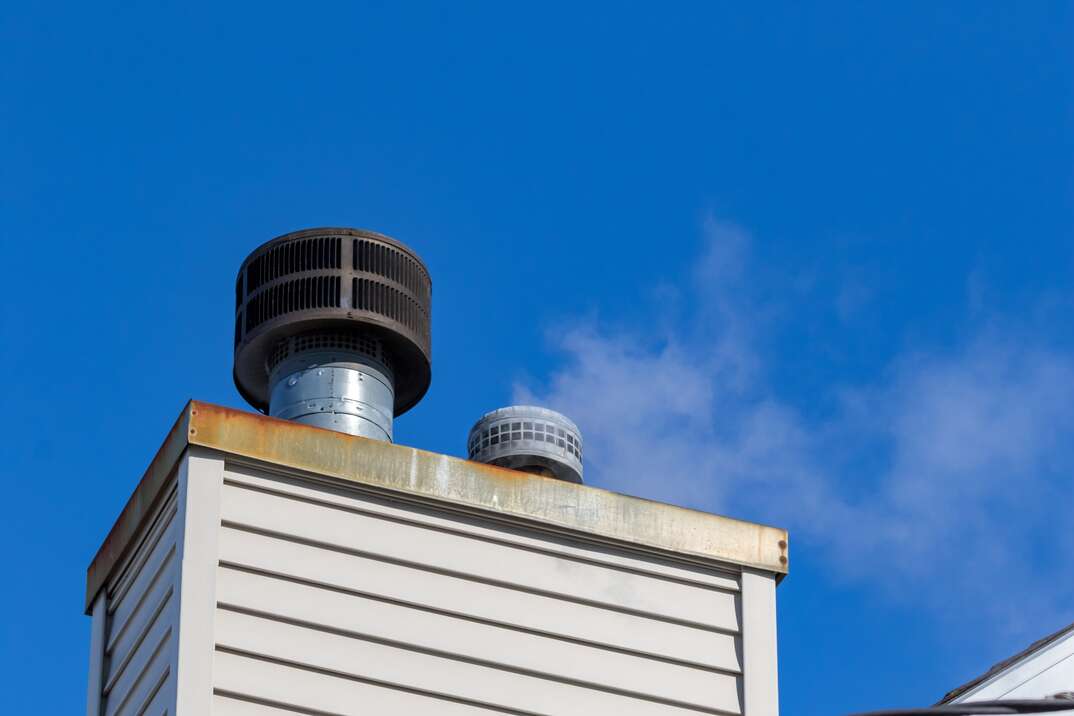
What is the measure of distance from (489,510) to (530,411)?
1045 millimetres

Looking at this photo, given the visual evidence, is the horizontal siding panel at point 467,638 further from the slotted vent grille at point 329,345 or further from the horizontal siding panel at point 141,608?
the slotted vent grille at point 329,345

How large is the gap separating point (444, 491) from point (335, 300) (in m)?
1.20

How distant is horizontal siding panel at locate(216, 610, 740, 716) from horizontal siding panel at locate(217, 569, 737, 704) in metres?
0.04

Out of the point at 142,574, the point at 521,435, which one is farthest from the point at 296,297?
the point at 142,574

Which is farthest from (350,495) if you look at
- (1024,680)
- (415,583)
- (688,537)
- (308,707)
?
(1024,680)

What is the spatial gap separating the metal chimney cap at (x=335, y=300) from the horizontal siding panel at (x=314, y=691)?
186 cm

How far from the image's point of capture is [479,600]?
673cm

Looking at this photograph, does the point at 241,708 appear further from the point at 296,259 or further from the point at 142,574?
the point at 296,259

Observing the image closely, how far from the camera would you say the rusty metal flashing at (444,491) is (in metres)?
6.68

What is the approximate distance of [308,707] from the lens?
6.23 meters

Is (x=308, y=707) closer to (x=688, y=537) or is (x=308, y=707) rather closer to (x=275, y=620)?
(x=275, y=620)

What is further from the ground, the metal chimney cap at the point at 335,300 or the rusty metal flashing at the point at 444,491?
the metal chimney cap at the point at 335,300

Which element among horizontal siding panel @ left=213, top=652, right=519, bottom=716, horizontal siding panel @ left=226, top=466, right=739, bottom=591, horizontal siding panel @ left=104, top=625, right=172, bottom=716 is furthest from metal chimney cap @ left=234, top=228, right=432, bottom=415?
horizontal siding panel @ left=213, top=652, right=519, bottom=716

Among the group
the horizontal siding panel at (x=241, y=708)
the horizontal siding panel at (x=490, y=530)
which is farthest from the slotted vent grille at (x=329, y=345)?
the horizontal siding panel at (x=241, y=708)
